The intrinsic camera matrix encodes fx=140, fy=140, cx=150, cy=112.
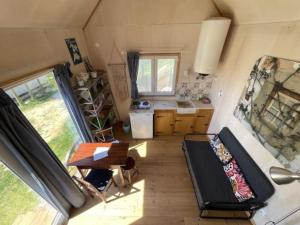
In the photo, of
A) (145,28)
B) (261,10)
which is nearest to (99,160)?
(145,28)

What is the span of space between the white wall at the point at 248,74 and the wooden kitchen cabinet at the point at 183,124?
504mm

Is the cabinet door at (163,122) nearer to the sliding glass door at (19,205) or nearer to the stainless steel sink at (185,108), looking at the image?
the stainless steel sink at (185,108)

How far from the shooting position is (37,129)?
1.92m

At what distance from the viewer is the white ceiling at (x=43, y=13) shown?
4.41 feet

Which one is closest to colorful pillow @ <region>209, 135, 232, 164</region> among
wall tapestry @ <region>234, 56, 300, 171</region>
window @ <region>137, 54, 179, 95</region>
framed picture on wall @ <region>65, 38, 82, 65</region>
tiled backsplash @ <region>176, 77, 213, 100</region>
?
wall tapestry @ <region>234, 56, 300, 171</region>

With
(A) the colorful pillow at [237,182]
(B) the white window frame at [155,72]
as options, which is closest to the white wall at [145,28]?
(B) the white window frame at [155,72]

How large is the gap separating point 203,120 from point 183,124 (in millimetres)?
487

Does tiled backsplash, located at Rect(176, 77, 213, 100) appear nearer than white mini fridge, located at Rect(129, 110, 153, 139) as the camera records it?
No

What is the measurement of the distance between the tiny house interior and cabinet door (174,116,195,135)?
0.03 m

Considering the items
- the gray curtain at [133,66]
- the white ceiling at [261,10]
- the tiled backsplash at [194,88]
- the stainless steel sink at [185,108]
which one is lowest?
the stainless steel sink at [185,108]

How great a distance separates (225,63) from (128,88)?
220cm

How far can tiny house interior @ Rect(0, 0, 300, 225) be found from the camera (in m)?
1.52

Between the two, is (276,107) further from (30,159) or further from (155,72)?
(30,159)

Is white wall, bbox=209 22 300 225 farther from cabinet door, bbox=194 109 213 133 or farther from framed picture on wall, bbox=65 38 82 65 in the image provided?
framed picture on wall, bbox=65 38 82 65
